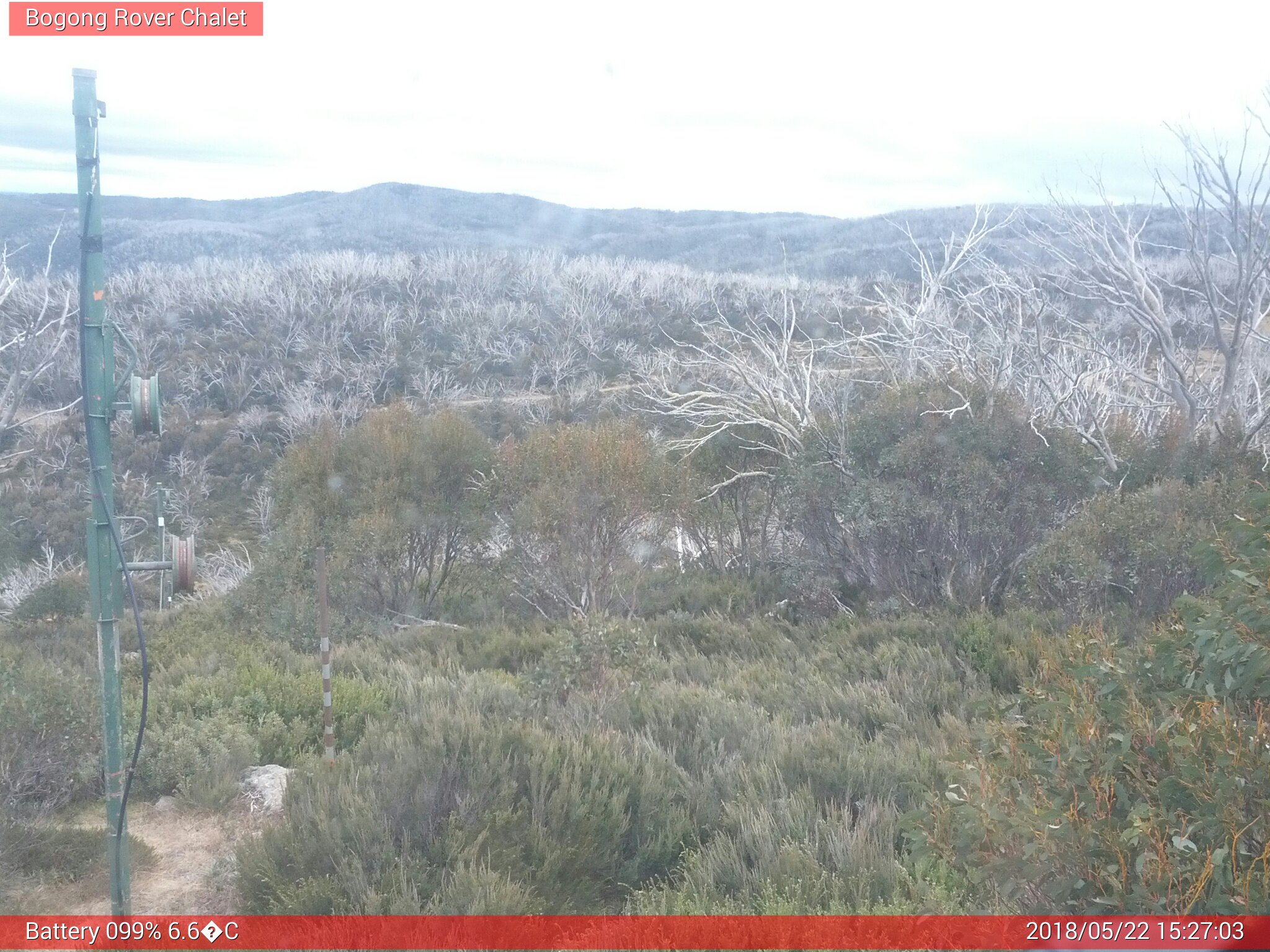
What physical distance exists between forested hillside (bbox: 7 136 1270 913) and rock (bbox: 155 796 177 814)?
0.10 m

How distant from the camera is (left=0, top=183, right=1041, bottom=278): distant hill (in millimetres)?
58688

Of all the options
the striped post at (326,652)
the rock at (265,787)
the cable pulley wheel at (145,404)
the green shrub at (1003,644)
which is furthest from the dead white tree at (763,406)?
the cable pulley wheel at (145,404)

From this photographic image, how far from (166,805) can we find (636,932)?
3.66 meters

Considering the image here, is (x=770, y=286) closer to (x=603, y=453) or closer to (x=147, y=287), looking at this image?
(x=147, y=287)

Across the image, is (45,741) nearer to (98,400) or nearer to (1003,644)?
(98,400)

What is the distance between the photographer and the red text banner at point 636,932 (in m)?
2.62

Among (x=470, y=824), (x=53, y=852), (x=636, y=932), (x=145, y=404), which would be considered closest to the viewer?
(x=636, y=932)

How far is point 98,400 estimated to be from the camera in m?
3.70

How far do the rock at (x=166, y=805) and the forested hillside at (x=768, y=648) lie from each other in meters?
0.10

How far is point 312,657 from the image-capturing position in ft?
29.7

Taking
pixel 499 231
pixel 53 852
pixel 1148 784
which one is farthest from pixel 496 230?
pixel 1148 784

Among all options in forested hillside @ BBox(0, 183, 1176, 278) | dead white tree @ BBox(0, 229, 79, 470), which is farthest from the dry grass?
forested hillside @ BBox(0, 183, 1176, 278)

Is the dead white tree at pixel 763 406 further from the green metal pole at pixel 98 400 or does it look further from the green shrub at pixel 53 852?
the green metal pole at pixel 98 400

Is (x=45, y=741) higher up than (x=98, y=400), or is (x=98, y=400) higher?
(x=98, y=400)
